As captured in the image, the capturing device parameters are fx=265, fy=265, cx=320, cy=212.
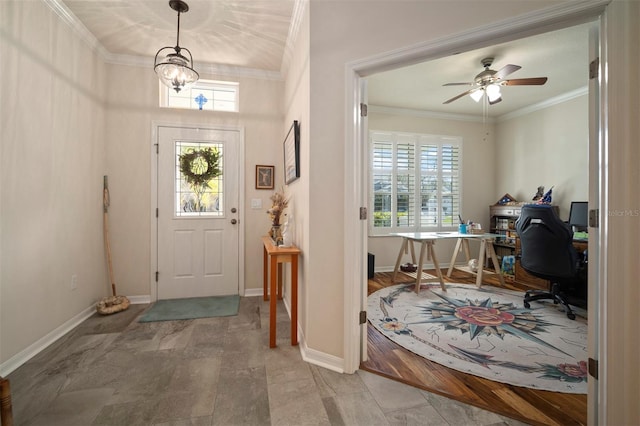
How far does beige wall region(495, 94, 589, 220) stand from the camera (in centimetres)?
388

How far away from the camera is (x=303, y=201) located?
217 cm

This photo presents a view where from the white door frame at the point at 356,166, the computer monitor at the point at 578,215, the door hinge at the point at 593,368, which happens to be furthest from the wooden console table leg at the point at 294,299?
the computer monitor at the point at 578,215

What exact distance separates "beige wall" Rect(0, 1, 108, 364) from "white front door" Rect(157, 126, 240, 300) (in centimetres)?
64

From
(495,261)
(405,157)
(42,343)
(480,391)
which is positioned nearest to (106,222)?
(42,343)

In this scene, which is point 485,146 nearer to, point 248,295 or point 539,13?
point 539,13

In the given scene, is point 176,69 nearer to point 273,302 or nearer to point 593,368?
point 273,302

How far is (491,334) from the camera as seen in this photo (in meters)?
2.32

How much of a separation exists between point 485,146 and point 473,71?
7.26 feet

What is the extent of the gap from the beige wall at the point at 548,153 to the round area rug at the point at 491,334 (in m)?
1.96

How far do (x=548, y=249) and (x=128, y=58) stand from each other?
5030 mm

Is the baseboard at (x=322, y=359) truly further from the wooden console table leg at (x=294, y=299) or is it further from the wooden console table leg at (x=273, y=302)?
the wooden console table leg at (x=273, y=302)

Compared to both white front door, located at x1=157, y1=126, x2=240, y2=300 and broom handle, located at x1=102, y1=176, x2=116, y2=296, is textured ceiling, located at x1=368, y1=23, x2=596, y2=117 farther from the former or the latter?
broom handle, located at x1=102, y1=176, x2=116, y2=296

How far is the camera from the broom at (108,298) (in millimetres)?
2743

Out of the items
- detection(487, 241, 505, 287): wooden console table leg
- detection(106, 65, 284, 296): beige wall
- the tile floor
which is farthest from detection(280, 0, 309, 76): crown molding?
detection(487, 241, 505, 287): wooden console table leg
